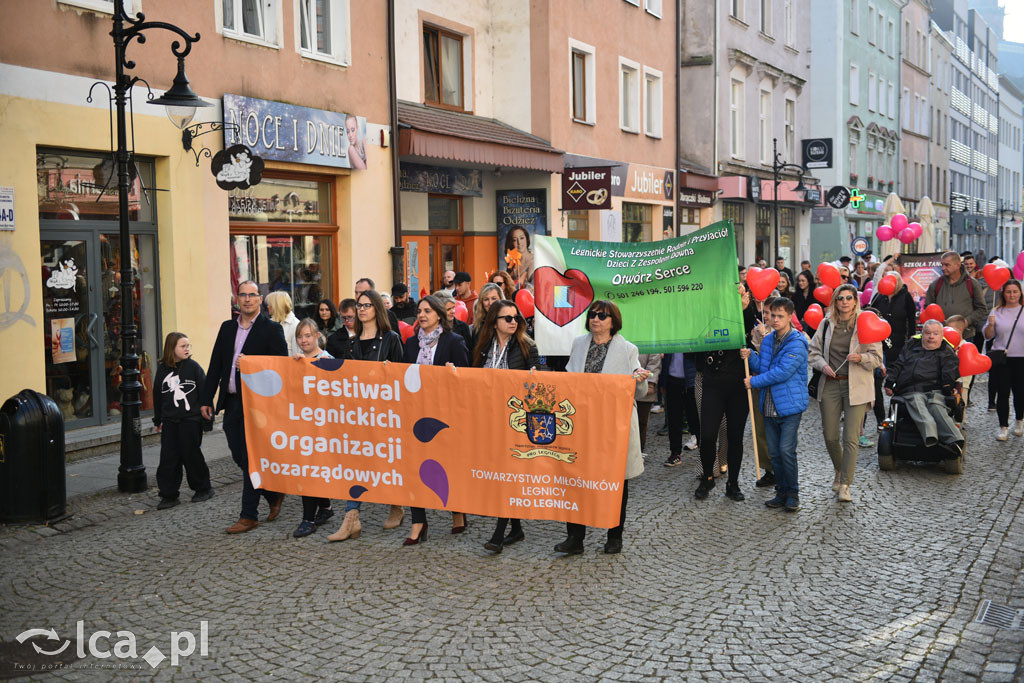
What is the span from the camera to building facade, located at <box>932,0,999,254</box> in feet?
219

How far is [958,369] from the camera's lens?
10.2 m

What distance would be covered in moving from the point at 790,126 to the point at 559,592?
3402 centimetres

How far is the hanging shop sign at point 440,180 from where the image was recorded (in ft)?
59.8

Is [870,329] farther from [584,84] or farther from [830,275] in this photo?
[584,84]

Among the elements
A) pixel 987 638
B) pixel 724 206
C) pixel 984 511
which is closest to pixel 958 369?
pixel 984 511

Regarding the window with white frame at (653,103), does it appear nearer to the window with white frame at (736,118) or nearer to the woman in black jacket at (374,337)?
the window with white frame at (736,118)

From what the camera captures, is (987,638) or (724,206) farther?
(724,206)

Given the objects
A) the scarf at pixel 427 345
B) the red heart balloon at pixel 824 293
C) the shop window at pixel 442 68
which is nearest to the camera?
the scarf at pixel 427 345

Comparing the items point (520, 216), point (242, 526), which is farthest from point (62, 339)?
point (520, 216)

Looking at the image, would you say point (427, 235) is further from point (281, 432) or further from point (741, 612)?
point (741, 612)

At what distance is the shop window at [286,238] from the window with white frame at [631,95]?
38.9 ft

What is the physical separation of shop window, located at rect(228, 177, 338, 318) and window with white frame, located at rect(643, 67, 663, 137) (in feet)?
44.0

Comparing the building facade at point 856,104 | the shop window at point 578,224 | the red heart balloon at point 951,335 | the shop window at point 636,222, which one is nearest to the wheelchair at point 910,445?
the red heart balloon at point 951,335

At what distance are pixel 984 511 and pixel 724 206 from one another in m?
24.1
